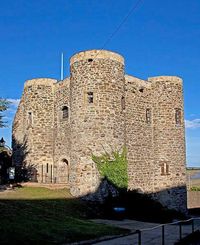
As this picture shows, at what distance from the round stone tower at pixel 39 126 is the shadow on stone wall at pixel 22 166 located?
0.08 m

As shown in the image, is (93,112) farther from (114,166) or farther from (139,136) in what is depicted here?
(139,136)

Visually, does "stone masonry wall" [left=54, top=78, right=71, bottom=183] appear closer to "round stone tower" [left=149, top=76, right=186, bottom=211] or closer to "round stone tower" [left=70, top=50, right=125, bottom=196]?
"round stone tower" [left=70, top=50, right=125, bottom=196]

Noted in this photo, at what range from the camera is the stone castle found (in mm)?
26047

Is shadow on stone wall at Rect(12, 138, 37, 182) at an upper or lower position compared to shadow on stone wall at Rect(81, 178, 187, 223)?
upper

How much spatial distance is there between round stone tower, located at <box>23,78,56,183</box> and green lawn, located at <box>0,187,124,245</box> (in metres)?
4.95

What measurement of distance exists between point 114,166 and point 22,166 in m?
8.49

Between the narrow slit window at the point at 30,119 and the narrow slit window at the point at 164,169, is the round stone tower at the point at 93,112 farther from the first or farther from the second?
the narrow slit window at the point at 164,169

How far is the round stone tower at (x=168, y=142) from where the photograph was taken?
30.4m

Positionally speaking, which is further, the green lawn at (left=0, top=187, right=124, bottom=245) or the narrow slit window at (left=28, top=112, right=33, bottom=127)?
the narrow slit window at (left=28, top=112, right=33, bottom=127)

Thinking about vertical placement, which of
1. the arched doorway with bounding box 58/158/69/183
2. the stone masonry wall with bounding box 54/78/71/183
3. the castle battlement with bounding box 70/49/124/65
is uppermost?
the castle battlement with bounding box 70/49/124/65

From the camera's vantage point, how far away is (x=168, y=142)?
30875 millimetres

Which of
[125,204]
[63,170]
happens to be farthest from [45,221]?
[63,170]

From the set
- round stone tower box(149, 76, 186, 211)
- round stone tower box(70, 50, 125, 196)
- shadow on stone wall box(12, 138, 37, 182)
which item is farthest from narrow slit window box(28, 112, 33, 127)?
round stone tower box(149, 76, 186, 211)

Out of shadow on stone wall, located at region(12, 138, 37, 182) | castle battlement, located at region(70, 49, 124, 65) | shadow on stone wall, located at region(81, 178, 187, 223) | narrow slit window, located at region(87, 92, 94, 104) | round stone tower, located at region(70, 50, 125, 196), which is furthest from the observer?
shadow on stone wall, located at region(12, 138, 37, 182)
